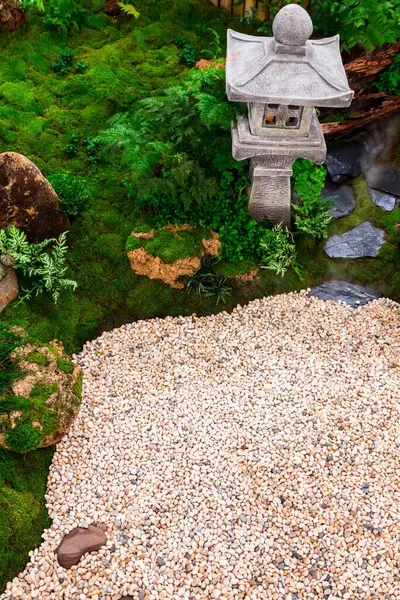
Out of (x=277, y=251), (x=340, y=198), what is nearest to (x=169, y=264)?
(x=277, y=251)

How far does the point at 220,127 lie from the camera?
6.34 meters

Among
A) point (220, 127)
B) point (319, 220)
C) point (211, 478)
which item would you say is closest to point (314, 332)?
point (319, 220)

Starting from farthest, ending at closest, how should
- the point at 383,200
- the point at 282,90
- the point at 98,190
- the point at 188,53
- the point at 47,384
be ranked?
1. the point at 188,53
2. the point at 383,200
3. the point at 98,190
4. the point at 47,384
5. the point at 282,90

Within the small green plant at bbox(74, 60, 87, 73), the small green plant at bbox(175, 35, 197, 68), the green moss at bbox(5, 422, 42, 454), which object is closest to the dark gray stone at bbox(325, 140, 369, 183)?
the small green plant at bbox(175, 35, 197, 68)

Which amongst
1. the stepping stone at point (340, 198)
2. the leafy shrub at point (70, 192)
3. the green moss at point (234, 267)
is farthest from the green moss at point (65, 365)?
the stepping stone at point (340, 198)

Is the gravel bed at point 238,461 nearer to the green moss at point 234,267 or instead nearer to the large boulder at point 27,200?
the green moss at point 234,267

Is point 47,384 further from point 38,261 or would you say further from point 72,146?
point 72,146

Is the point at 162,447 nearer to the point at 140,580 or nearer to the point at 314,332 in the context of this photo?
the point at 140,580

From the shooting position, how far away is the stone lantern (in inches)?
196

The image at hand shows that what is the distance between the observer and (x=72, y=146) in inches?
288

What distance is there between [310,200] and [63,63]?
4.47 meters

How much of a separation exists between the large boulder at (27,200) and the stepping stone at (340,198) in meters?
3.68

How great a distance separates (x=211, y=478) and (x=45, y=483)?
1.66m

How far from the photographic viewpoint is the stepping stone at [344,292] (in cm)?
685
